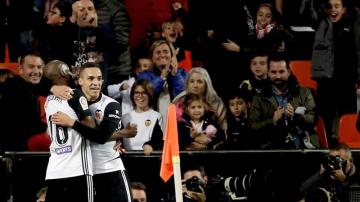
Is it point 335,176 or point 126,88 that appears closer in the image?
point 335,176

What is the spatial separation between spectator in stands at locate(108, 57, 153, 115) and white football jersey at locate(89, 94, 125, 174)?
2028 millimetres

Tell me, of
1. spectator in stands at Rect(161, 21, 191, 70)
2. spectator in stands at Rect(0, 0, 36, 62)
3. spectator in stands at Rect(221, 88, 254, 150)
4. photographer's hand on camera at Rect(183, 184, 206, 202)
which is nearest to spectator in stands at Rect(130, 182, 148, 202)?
photographer's hand on camera at Rect(183, 184, 206, 202)

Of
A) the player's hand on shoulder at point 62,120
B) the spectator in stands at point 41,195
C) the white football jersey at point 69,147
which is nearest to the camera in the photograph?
the player's hand on shoulder at point 62,120

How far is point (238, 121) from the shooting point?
12617mm

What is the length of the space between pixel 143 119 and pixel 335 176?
7.50ft

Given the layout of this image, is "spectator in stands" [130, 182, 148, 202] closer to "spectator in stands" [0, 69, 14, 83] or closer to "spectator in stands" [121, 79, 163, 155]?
"spectator in stands" [121, 79, 163, 155]

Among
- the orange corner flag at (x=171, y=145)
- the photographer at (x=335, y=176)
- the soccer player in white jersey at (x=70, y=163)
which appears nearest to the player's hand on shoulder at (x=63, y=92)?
the soccer player in white jersey at (x=70, y=163)

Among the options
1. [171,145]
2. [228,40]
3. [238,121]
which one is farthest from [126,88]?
[171,145]

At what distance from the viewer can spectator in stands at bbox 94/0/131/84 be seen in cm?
1288

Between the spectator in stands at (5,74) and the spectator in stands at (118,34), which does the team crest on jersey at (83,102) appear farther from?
the spectator in stands at (118,34)

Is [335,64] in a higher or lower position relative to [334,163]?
higher

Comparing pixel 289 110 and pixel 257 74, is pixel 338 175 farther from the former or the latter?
pixel 257 74

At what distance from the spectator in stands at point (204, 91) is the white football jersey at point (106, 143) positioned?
2.06 metres

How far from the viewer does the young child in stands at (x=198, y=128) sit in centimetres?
1226
